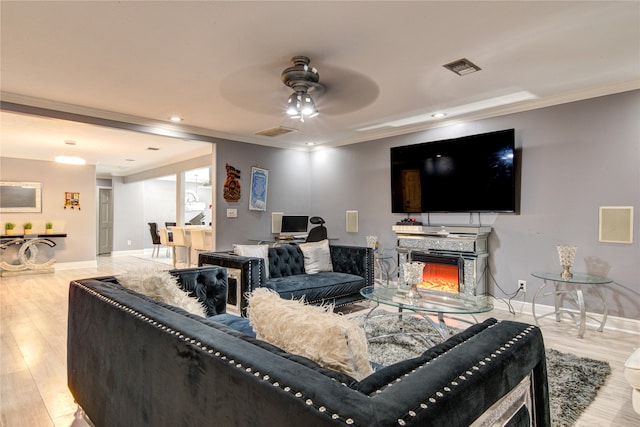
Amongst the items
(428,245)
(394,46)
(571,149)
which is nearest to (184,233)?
(428,245)

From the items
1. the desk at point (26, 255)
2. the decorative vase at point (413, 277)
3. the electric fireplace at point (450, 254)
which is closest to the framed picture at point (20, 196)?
the desk at point (26, 255)

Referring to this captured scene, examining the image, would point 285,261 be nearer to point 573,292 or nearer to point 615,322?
point 573,292

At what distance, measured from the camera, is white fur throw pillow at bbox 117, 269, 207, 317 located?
1801 mm

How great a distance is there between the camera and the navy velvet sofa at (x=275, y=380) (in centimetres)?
72

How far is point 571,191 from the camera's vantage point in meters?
3.78

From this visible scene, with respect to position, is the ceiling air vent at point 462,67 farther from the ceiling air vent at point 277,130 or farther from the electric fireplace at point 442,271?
the ceiling air vent at point 277,130

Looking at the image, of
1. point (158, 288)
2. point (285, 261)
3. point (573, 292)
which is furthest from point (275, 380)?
point (573, 292)

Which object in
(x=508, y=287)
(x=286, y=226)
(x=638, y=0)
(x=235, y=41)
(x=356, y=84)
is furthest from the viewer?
(x=286, y=226)

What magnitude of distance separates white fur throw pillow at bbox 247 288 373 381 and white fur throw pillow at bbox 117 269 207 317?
2.37 ft

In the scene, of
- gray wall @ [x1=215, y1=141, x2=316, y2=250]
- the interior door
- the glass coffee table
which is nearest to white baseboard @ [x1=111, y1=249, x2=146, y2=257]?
the interior door

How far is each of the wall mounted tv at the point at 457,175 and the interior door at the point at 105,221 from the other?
8645 millimetres

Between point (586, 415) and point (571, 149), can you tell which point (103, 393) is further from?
point (571, 149)

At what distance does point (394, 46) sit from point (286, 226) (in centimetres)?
376

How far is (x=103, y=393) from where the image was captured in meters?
1.60
